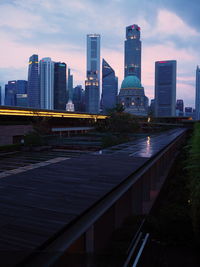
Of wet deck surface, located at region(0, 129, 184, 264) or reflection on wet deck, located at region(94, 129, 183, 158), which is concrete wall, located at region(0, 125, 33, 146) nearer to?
reflection on wet deck, located at region(94, 129, 183, 158)

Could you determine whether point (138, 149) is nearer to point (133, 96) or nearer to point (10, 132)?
point (10, 132)

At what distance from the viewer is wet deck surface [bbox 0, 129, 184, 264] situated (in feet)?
14.9

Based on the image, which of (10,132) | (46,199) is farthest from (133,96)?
(46,199)

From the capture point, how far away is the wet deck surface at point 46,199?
4.53m

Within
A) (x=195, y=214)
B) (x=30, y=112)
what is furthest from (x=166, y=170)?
(x=30, y=112)

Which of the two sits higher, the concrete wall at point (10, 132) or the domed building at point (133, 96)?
the domed building at point (133, 96)

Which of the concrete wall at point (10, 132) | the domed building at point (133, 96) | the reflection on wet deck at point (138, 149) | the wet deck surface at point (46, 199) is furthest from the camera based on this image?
the domed building at point (133, 96)

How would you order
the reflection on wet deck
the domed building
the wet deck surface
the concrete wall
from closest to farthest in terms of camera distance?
1. the wet deck surface
2. the reflection on wet deck
3. the concrete wall
4. the domed building

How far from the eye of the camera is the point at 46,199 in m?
6.86

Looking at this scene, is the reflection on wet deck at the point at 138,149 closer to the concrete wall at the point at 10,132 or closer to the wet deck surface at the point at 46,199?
the wet deck surface at the point at 46,199

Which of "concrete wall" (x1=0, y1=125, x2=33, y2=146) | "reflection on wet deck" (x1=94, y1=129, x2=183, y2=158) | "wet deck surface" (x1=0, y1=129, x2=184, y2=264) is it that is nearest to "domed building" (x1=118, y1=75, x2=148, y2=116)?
"concrete wall" (x1=0, y1=125, x2=33, y2=146)

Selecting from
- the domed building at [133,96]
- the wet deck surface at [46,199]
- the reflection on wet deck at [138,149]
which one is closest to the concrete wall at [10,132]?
the reflection on wet deck at [138,149]

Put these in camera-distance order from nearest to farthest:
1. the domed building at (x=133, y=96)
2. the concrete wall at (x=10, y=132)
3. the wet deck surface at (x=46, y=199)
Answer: the wet deck surface at (x=46, y=199) → the concrete wall at (x=10, y=132) → the domed building at (x=133, y=96)

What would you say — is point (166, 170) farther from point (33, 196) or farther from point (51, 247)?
point (51, 247)
